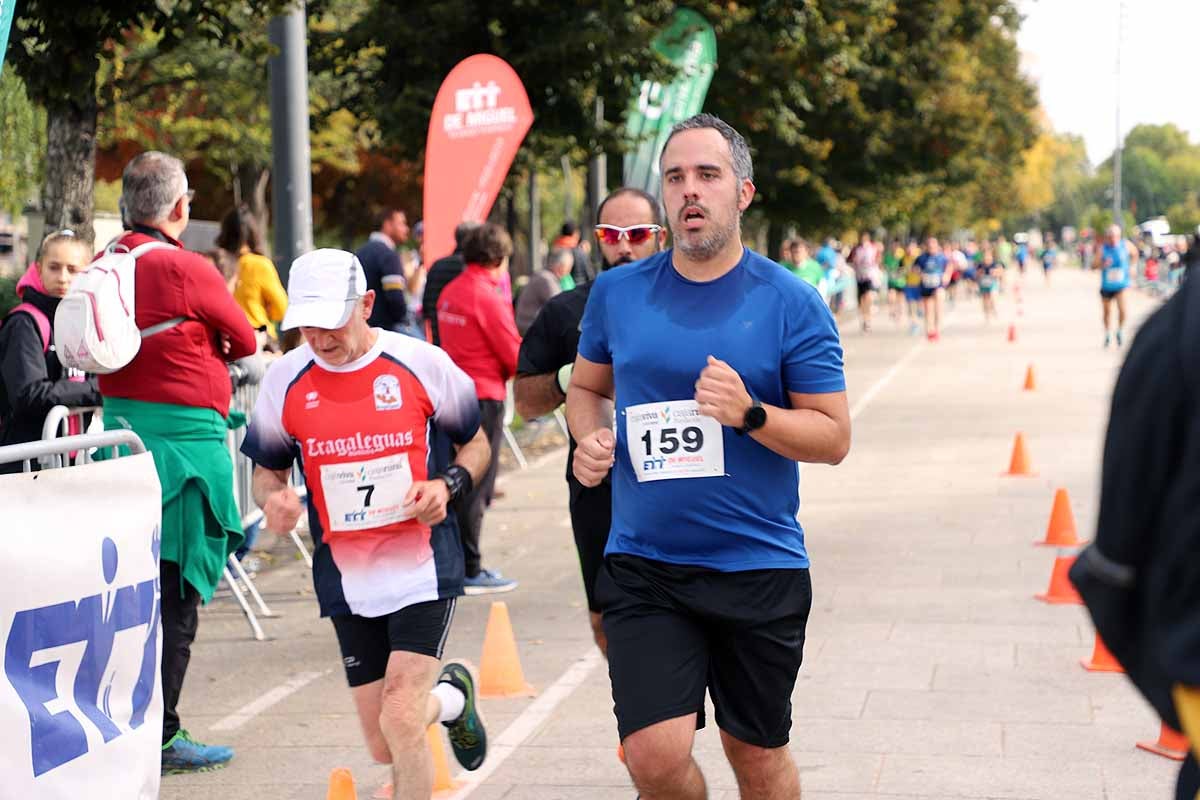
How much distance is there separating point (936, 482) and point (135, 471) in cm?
948

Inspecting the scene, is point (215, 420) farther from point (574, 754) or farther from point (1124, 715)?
point (1124, 715)

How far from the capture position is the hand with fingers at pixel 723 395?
4.03 metres

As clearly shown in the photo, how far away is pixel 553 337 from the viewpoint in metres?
5.92

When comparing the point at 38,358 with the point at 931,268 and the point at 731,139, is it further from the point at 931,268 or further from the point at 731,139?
the point at 931,268

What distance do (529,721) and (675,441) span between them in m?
2.96

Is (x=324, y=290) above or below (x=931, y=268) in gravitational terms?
above

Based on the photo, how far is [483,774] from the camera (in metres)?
6.20

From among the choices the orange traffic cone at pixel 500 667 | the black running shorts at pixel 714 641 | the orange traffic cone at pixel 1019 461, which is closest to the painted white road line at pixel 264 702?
the orange traffic cone at pixel 500 667

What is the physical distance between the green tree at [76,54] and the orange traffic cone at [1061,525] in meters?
5.44

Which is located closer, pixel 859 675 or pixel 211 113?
pixel 859 675

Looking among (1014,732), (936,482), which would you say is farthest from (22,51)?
(936,482)

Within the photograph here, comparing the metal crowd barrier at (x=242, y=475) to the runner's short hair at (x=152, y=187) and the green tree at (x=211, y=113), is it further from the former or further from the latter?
the green tree at (x=211, y=113)

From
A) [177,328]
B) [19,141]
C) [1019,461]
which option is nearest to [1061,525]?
[1019,461]

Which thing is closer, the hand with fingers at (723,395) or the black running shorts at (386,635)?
the hand with fingers at (723,395)
